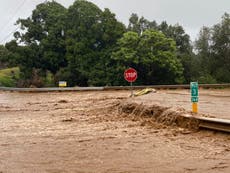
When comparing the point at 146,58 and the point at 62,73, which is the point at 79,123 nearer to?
the point at 146,58

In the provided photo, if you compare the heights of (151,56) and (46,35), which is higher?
(46,35)

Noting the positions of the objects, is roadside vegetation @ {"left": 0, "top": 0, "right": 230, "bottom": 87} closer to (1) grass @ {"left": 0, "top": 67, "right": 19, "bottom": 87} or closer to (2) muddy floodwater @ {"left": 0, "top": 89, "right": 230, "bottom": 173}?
(1) grass @ {"left": 0, "top": 67, "right": 19, "bottom": 87}

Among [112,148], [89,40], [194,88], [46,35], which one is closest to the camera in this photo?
[112,148]

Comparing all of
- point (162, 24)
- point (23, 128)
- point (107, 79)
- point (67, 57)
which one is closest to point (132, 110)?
point (23, 128)

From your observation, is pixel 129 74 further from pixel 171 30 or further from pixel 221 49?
pixel 171 30

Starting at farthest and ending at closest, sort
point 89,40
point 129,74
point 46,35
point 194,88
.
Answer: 1. point 46,35
2. point 89,40
3. point 129,74
4. point 194,88

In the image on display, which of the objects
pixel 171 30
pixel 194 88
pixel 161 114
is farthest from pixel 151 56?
pixel 194 88

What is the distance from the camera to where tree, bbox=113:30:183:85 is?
130 feet

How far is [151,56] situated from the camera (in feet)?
130

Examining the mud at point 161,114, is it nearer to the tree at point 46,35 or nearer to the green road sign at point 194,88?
the green road sign at point 194,88

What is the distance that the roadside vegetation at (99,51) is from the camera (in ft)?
133

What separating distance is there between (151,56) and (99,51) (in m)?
7.46

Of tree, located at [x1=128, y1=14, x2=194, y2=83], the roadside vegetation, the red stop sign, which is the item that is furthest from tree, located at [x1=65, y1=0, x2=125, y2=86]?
the red stop sign

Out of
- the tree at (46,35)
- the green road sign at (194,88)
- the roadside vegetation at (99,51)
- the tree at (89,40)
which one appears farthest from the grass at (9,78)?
the green road sign at (194,88)
